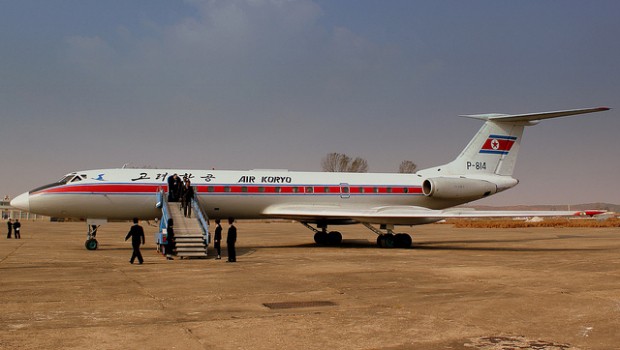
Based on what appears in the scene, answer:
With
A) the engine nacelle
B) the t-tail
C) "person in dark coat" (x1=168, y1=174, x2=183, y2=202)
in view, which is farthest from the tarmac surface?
the t-tail

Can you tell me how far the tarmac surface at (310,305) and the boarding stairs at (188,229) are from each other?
76.3 inches

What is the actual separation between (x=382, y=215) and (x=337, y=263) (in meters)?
7.27

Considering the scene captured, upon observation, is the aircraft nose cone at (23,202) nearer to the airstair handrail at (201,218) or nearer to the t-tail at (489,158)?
the airstair handrail at (201,218)

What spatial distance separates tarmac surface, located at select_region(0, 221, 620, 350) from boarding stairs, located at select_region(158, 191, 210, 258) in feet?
6.36

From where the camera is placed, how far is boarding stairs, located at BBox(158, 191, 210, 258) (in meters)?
19.3

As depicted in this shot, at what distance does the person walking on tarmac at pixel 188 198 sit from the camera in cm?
2203

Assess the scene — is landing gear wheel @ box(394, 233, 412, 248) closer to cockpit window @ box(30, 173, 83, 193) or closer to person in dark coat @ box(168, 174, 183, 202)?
person in dark coat @ box(168, 174, 183, 202)

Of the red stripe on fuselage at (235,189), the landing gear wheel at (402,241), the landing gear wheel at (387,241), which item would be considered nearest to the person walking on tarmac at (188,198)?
the red stripe on fuselage at (235,189)

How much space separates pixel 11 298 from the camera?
34.4 feet

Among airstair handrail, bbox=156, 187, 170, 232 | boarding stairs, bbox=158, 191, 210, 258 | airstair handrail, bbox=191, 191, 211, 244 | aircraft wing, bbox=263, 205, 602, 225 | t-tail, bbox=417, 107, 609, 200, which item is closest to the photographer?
boarding stairs, bbox=158, 191, 210, 258

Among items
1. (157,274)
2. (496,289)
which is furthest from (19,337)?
(496,289)

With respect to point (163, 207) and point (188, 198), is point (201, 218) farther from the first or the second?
point (188, 198)

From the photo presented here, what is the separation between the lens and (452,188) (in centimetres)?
2653

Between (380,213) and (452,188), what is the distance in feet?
13.9
